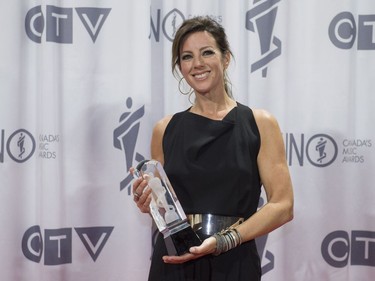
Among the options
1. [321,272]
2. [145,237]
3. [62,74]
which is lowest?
[321,272]

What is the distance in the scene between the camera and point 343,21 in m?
2.13

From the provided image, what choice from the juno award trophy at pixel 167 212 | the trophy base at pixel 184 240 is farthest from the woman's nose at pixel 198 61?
the trophy base at pixel 184 240

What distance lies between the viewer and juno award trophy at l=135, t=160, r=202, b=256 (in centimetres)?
119

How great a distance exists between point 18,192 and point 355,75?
1.45 meters

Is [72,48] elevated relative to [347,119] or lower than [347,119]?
elevated

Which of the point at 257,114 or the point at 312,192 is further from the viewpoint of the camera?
the point at 312,192

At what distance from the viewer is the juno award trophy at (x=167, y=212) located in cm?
119

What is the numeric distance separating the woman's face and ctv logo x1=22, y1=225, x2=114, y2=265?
3.13 feet

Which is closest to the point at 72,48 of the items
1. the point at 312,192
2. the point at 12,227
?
the point at 12,227

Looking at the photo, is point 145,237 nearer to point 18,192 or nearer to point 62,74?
point 18,192

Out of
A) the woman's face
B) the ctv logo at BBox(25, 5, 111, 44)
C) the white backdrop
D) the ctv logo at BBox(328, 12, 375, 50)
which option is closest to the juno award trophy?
the woman's face

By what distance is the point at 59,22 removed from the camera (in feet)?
6.76

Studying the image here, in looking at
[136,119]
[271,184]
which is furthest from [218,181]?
[136,119]

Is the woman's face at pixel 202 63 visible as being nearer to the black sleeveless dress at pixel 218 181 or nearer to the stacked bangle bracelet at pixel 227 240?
the black sleeveless dress at pixel 218 181
